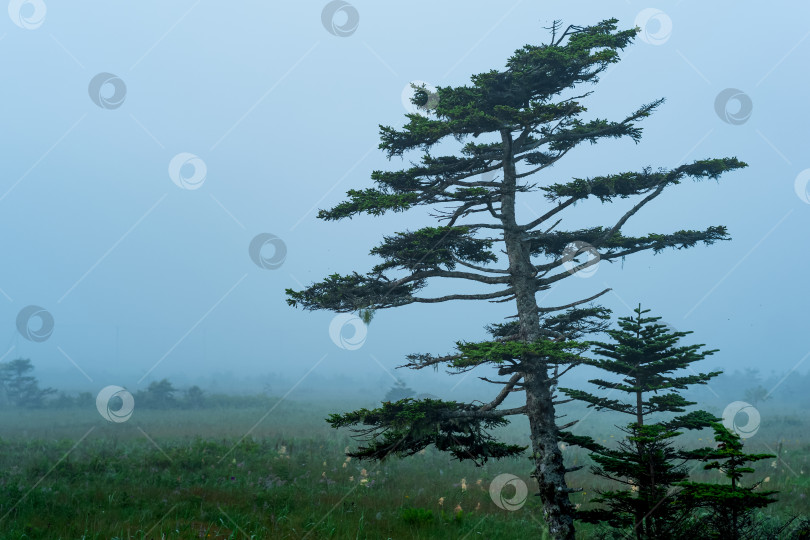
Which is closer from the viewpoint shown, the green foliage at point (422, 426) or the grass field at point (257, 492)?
the green foliage at point (422, 426)

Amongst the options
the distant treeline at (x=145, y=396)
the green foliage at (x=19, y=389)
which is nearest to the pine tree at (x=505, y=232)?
the distant treeline at (x=145, y=396)

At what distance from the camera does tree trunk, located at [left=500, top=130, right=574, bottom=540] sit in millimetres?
9047

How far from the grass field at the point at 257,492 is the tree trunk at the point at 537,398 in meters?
2.12

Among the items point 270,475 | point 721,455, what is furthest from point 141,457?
point 721,455

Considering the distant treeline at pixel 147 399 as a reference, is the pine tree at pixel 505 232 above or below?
below

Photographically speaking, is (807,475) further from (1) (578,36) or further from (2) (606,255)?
(1) (578,36)

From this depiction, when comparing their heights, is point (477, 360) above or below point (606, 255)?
below

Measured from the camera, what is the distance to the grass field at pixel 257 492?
33.2 ft

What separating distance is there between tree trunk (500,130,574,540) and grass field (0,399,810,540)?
83.4 inches

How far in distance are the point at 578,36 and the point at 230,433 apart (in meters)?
24.5

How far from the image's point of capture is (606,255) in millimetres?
10648

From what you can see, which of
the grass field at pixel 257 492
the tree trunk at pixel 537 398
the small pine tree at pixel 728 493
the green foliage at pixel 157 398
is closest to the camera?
the small pine tree at pixel 728 493

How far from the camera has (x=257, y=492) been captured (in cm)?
1330

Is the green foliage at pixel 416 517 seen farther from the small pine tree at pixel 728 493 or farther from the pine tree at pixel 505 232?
the small pine tree at pixel 728 493
